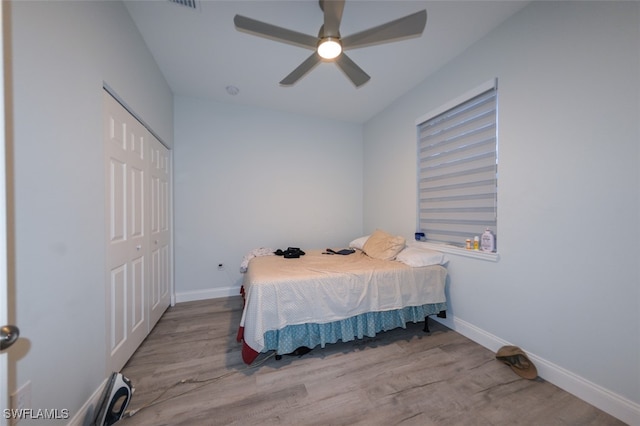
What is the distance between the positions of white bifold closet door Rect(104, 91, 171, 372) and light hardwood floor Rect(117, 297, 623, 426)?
278 millimetres

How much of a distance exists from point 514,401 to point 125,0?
386 centimetres

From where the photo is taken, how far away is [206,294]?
304cm

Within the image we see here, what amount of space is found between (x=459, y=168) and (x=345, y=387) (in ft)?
7.15

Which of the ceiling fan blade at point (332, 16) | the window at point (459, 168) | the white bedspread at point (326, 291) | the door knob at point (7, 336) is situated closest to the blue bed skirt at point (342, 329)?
the white bedspread at point (326, 291)

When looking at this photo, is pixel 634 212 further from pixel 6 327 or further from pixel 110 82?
pixel 110 82

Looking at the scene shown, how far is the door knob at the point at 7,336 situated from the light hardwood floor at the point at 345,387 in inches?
43.0

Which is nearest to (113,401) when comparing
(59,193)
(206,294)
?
(59,193)

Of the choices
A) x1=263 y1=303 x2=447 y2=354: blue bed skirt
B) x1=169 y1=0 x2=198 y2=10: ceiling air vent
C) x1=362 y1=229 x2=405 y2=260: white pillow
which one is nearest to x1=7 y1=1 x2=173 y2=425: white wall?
x1=169 y1=0 x2=198 y2=10: ceiling air vent

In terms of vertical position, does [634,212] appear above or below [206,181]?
below

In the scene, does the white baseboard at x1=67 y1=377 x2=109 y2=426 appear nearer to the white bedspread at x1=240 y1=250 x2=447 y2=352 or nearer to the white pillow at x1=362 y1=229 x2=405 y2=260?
the white bedspread at x1=240 y1=250 x2=447 y2=352

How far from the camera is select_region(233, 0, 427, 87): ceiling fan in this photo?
137cm

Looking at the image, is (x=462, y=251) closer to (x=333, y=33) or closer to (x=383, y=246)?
(x=383, y=246)

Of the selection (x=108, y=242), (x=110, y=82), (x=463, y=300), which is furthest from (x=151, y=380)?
(x=463, y=300)

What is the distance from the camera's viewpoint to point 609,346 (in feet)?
4.26
